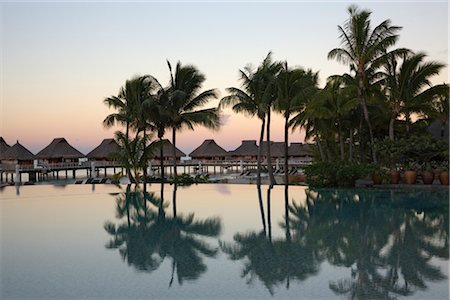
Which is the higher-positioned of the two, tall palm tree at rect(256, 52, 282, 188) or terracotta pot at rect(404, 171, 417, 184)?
tall palm tree at rect(256, 52, 282, 188)

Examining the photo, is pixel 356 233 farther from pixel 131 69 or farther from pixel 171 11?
pixel 131 69

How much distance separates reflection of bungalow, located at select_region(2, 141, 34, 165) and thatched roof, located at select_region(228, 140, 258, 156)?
17.6 meters

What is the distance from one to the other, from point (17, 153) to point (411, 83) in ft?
90.7

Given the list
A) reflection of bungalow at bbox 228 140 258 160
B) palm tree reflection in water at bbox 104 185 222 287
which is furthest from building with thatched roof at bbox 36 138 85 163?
palm tree reflection in water at bbox 104 185 222 287

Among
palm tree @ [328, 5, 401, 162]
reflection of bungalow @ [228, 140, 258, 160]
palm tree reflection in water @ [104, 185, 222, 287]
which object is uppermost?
palm tree @ [328, 5, 401, 162]

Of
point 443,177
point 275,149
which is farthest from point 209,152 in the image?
point 443,177

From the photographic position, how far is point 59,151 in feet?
107

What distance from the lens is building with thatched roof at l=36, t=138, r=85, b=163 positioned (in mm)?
32438

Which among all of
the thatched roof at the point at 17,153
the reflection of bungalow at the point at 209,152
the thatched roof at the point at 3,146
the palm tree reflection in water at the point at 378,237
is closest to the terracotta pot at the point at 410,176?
the palm tree reflection in water at the point at 378,237

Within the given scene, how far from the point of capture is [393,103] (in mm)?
16797

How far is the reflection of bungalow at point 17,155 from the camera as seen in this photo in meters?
30.1

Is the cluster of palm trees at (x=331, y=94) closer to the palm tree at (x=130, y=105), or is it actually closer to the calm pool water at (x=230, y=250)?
the palm tree at (x=130, y=105)

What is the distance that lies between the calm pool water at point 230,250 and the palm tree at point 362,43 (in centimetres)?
616

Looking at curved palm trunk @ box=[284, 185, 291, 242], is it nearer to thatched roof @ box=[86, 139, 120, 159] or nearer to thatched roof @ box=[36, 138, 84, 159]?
thatched roof @ box=[86, 139, 120, 159]
